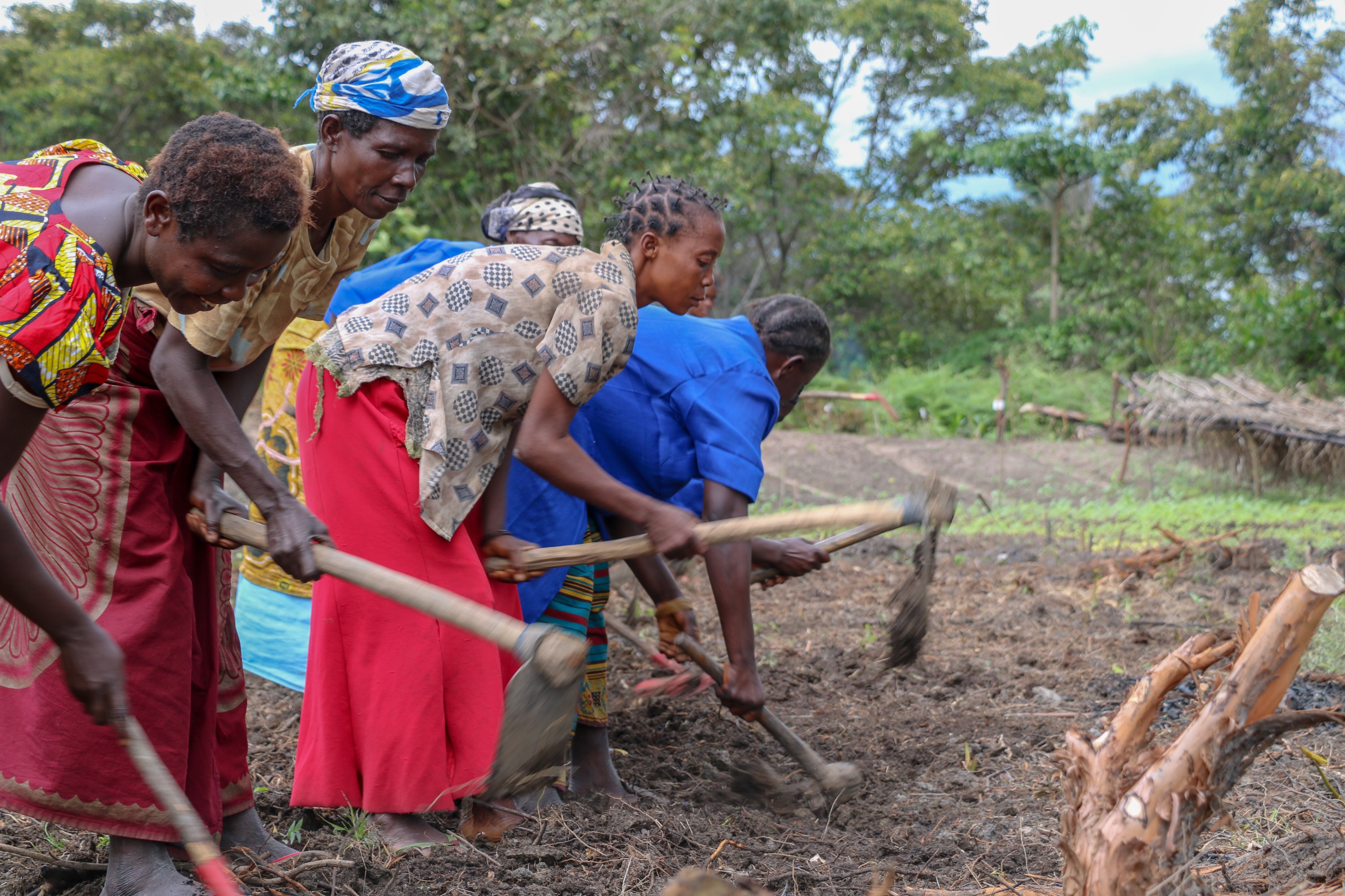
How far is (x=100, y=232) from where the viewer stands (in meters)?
1.76

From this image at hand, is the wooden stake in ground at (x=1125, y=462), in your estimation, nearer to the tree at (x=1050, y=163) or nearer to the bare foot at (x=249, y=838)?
the tree at (x=1050, y=163)

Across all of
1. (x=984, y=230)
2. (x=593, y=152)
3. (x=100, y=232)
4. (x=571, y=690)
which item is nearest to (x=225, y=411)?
(x=100, y=232)

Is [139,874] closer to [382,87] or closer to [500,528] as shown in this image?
[500,528]

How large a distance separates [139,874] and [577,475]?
3.95ft

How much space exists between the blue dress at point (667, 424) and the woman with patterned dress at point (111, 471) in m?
0.80

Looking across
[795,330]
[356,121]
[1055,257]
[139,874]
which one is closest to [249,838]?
[139,874]

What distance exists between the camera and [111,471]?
215 centimetres

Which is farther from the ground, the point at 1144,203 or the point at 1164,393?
the point at 1144,203

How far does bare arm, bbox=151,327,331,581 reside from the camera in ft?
7.11

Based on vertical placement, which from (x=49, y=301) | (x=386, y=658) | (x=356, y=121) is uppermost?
(x=356, y=121)

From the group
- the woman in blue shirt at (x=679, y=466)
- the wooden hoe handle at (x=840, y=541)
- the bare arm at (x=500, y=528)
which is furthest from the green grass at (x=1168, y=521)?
the bare arm at (x=500, y=528)

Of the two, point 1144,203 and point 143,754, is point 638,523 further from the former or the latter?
point 1144,203

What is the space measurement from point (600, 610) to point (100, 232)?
1.79 m

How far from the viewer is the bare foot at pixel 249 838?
245 cm
